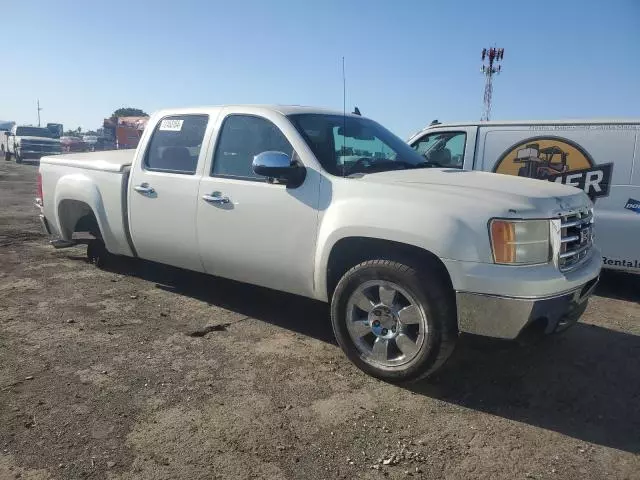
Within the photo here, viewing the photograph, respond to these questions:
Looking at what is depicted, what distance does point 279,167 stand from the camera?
374 centimetres

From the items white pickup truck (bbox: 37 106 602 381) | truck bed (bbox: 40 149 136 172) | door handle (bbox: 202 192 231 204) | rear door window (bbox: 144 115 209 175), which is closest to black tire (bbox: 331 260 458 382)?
white pickup truck (bbox: 37 106 602 381)

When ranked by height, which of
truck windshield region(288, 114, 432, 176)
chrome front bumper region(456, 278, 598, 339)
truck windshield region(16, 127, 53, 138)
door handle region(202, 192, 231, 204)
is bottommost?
chrome front bumper region(456, 278, 598, 339)

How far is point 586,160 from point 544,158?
0.46m

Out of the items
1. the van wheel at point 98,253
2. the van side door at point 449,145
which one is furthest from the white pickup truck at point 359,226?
the van side door at point 449,145

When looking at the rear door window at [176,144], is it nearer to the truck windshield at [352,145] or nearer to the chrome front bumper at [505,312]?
the truck windshield at [352,145]

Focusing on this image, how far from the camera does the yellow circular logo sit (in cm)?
583

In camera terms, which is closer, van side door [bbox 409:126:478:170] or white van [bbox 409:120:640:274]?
white van [bbox 409:120:640:274]

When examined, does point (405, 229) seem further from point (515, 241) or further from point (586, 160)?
point (586, 160)

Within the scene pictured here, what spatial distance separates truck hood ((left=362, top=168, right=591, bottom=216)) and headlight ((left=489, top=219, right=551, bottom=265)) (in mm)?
78

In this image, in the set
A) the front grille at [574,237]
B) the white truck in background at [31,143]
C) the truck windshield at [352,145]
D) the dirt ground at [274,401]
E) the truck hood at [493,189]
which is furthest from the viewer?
the white truck in background at [31,143]

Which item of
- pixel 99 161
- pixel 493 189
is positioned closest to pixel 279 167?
pixel 493 189

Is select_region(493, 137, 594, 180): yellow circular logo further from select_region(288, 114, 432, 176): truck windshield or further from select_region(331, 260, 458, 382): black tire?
select_region(331, 260, 458, 382): black tire

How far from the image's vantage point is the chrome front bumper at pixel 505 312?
120 inches

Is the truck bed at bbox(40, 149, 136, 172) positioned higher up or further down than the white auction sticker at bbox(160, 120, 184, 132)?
further down
